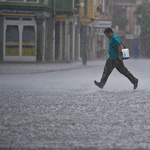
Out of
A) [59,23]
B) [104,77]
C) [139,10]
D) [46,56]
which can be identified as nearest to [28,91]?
[104,77]

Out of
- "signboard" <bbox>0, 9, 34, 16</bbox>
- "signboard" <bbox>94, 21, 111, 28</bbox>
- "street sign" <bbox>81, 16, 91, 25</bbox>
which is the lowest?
"signboard" <bbox>94, 21, 111, 28</bbox>

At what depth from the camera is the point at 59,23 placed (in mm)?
43938

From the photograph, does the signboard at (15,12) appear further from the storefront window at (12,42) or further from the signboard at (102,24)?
the signboard at (102,24)

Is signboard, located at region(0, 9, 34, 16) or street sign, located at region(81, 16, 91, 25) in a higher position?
signboard, located at region(0, 9, 34, 16)

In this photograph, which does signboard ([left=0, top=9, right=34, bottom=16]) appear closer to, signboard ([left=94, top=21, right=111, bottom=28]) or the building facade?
the building facade

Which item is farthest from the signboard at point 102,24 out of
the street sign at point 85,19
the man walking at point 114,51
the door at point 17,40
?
the man walking at point 114,51

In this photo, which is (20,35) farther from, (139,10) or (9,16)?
(139,10)

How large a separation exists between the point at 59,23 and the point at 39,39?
5823 mm

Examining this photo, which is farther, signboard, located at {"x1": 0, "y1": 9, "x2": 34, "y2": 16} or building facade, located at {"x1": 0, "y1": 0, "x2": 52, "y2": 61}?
building facade, located at {"x1": 0, "y1": 0, "x2": 52, "y2": 61}

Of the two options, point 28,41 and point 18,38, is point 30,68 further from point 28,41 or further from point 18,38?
point 28,41

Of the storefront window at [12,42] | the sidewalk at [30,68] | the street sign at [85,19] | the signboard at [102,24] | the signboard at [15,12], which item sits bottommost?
the sidewalk at [30,68]

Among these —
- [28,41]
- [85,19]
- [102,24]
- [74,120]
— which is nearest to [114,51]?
[74,120]

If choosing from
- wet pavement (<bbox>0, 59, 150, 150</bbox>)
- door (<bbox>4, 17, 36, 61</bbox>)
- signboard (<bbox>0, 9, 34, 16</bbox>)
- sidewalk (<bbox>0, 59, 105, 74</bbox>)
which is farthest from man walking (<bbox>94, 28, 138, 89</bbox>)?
door (<bbox>4, 17, 36, 61</bbox>)

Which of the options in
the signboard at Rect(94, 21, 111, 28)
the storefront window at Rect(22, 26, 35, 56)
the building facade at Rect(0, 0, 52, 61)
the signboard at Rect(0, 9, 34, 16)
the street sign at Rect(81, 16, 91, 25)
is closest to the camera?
the street sign at Rect(81, 16, 91, 25)
